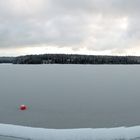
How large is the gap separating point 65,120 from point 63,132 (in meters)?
5.46

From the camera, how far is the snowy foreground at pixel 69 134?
1618mm

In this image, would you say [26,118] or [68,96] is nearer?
[26,118]

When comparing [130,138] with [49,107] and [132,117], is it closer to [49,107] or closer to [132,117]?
[132,117]

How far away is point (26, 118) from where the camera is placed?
766 cm

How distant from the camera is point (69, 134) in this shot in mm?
1674

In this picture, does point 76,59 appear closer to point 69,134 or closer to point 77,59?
point 77,59

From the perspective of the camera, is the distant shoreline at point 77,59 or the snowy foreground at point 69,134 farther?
the distant shoreline at point 77,59

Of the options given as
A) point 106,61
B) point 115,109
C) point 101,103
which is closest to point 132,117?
point 115,109

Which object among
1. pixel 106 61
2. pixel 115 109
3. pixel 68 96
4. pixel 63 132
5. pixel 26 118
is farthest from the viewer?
pixel 106 61

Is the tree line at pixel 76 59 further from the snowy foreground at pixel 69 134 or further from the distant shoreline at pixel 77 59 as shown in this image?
the snowy foreground at pixel 69 134

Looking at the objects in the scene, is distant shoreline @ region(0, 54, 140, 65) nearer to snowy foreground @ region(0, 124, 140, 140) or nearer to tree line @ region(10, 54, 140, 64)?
tree line @ region(10, 54, 140, 64)

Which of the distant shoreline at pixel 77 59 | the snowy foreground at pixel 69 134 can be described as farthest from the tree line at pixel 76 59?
the snowy foreground at pixel 69 134

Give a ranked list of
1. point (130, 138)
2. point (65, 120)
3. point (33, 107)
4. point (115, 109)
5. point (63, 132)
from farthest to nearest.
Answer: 1. point (33, 107)
2. point (115, 109)
3. point (65, 120)
4. point (63, 132)
5. point (130, 138)

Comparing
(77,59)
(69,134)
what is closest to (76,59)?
(77,59)
